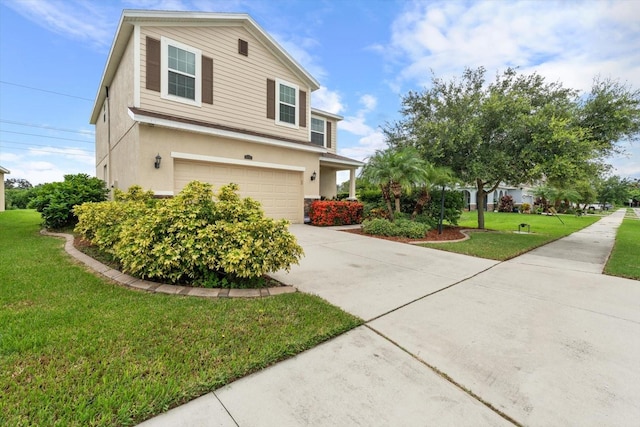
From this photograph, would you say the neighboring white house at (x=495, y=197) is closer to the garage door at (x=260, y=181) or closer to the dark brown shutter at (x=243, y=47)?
the garage door at (x=260, y=181)

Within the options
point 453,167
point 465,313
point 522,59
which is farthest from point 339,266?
point 522,59

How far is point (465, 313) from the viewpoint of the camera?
3400mm

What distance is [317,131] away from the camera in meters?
16.3

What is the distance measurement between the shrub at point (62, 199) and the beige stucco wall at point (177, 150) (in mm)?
2348

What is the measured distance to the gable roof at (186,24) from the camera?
836 centimetres

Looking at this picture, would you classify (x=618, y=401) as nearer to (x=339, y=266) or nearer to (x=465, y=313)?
(x=465, y=313)

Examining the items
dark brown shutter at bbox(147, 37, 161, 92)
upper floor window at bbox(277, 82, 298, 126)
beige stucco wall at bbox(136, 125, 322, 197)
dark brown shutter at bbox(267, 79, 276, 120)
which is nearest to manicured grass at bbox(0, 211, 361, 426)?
beige stucco wall at bbox(136, 125, 322, 197)

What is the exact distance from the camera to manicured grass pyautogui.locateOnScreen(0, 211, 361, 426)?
5.76 feet

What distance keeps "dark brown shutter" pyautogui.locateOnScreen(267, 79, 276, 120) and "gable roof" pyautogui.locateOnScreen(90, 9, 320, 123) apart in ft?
3.81

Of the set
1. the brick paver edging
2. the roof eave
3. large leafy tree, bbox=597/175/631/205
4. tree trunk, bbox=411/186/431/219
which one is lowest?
the brick paver edging

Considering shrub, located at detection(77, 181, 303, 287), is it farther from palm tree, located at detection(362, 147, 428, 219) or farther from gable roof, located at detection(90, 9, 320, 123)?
gable roof, located at detection(90, 9, 320, 123)

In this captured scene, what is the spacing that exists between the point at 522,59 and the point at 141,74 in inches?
512

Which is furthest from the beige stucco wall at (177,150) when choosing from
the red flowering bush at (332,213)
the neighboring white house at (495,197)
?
the neighboring white house at (495,197)

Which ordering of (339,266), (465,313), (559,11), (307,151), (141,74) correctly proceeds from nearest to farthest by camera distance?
1. (465,313)
2. (339,266)
3. (559,11)
4. (141,74)
5. (307,151)
